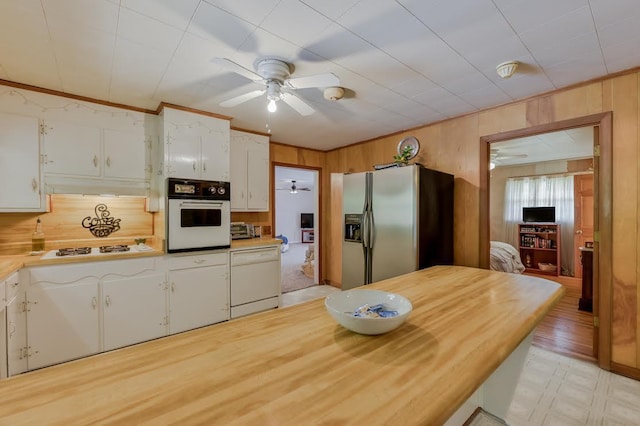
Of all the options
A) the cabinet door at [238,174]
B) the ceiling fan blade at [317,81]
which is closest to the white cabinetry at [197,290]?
the cabinet door at [238,174]

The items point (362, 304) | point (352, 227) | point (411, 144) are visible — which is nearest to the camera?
point (362, 304)

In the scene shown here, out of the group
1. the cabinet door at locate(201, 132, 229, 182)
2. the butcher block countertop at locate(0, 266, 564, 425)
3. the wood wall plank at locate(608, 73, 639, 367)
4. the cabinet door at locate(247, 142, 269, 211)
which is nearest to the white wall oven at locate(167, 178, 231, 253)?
the cabinet door at locate(201, 132, 229, 182)

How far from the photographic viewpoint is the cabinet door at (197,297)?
9.27 feet

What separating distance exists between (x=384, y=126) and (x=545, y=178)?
4463 millimetres

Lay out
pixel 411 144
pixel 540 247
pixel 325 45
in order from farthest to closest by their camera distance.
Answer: pixel 540 247 < pixel 411 144 < pixel 325 45

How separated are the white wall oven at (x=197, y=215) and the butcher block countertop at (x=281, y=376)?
2109 mm

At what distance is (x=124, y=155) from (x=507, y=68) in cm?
358

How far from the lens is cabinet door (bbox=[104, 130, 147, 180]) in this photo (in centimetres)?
280

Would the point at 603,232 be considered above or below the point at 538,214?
below

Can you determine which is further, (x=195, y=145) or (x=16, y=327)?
(x=195, y=145)

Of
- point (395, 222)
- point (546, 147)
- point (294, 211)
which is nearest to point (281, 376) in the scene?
point (395, 222)

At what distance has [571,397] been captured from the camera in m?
1.96

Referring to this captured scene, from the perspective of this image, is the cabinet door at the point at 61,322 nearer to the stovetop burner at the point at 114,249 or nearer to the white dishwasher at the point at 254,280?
the stovetop burner at the point at 114,249

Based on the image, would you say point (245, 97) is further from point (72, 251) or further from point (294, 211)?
point (294, 211)
